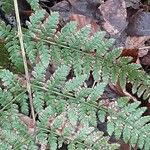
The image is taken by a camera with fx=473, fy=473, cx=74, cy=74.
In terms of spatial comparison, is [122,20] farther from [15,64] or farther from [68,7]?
[15,64]

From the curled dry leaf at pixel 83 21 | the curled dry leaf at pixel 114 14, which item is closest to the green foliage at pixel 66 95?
the curled dry leaf at pixel 83 21

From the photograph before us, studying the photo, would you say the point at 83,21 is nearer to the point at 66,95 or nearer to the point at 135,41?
the point at 135,41

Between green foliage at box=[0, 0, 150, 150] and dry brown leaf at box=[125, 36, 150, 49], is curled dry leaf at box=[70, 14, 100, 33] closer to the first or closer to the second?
dry brown leaf at box=[125, 36, 150, 49]

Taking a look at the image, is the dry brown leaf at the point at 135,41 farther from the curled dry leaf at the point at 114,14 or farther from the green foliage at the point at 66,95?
the green foliage at the point at 66,95

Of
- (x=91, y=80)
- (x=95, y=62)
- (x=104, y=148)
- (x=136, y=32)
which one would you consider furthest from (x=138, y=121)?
(x=136, y=32)

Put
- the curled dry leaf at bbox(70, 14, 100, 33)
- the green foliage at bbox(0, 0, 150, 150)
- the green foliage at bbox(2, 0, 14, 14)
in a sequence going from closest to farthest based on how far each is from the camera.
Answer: the green foliage at bbox(0, 0, 150, 150) < the green foliage at bbox(2, 0, 14, 14) < the curled dry leaf at bbox(70, 14, 100, 33)

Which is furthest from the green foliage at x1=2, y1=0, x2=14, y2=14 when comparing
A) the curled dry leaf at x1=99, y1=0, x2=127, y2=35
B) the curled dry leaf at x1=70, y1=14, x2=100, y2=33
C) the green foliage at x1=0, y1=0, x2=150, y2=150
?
the curled dry leaf at x1=99, y1=0, x2=127, y2=35
